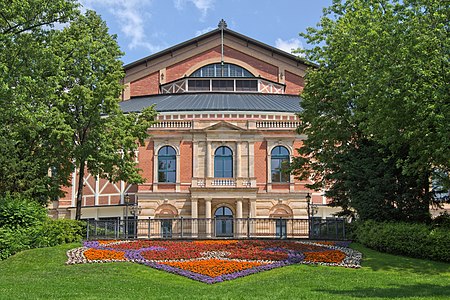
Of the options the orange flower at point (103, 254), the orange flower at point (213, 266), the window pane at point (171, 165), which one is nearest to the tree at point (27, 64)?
the orange flower at point (103, 254)

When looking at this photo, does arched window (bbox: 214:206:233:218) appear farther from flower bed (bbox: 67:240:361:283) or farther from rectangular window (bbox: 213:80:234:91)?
rectangular window (bbox: 213:80:234:91)

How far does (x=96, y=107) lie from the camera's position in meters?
30.4

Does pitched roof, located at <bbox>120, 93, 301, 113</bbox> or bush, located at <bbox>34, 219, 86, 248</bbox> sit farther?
pitched roof, located at <bbox>120, 93, 301, 113</bbox>

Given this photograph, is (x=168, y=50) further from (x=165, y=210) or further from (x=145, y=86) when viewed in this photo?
(x=165, y=210)

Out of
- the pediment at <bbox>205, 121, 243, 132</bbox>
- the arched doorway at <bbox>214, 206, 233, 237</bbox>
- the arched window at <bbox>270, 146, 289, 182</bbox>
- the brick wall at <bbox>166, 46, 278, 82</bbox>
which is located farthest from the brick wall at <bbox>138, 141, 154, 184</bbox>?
the brick wall at <bbox>166, 46, 278, 82</bbox>

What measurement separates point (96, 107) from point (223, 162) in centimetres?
1546

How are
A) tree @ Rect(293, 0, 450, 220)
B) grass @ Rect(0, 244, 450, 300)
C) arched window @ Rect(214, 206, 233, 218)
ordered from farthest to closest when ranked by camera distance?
arched window @ Rect(214, 206, 233, 218), tree @ Rect(293, 0, 450, 220), grass @ Rect(0, 244, 450, 300)

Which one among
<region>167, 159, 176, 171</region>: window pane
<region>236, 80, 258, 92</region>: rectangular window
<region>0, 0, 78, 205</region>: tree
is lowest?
<region>167, 159, 176, 171</region>: window pane

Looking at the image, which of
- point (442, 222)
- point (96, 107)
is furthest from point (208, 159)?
point (442, 222)

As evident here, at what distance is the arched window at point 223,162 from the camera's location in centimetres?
4381

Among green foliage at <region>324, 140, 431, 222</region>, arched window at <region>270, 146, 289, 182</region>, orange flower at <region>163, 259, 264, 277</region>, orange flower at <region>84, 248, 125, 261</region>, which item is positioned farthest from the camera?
arched window at <region>270, 146, 289, 182</region>

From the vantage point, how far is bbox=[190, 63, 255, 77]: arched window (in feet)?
192

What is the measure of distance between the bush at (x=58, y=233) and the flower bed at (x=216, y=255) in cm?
102

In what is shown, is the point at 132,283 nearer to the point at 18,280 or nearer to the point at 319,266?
the point at 18,280
